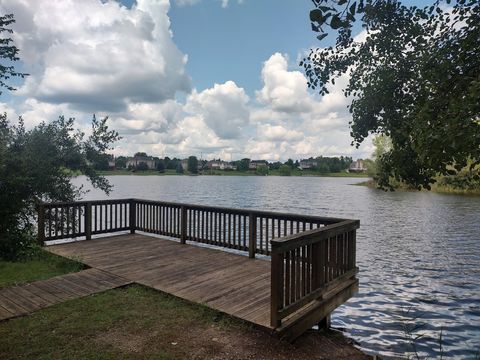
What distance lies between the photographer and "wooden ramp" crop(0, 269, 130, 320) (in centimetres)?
482

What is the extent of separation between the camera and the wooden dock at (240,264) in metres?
4.22

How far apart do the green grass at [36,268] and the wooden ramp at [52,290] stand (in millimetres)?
426

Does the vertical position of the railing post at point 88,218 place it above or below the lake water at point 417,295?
above

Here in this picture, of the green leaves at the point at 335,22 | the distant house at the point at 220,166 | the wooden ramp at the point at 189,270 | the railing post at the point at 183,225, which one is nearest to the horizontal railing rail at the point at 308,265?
the wooden ramp at the point at 189,270

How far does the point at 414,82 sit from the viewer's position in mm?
5250

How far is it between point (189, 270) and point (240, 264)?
1.08 metres

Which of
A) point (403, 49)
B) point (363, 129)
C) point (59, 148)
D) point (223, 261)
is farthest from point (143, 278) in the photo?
point (59, 148)

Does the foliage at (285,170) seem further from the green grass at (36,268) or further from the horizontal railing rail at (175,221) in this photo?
the green grass at (36,268)

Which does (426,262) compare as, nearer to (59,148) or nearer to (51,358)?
(51,358)

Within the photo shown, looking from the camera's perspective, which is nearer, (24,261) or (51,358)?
(51,358)

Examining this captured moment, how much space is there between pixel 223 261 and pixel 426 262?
8493 millimetres

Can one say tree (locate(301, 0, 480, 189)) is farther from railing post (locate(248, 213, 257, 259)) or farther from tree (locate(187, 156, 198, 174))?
tree (locate(187, 156, 198, 174))

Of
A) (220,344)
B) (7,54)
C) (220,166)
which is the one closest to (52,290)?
(220,344)

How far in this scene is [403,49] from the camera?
17.8 feet
